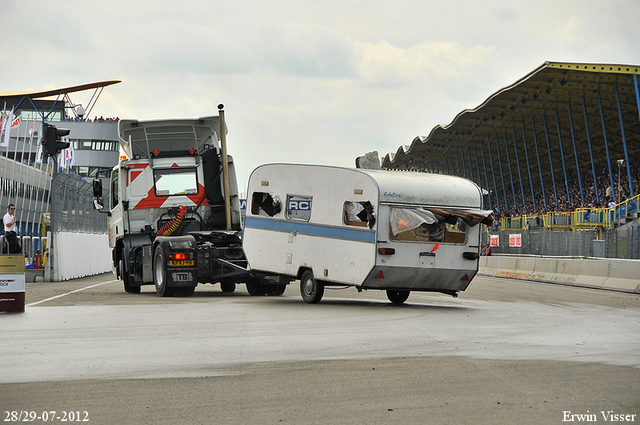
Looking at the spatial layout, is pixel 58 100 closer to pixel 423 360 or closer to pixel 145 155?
pixel 145 155

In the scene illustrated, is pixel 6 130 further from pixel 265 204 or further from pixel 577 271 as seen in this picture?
pixel 265 204

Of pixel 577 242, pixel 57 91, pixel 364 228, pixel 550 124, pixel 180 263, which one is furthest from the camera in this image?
pixel 57 91

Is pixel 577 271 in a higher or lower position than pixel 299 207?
lower

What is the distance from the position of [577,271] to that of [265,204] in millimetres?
15232

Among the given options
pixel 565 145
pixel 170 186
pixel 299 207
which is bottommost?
pixel 299 207

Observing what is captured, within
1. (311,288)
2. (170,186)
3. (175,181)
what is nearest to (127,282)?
(170,186)

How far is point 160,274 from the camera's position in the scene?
749 inches

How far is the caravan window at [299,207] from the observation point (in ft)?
56.0

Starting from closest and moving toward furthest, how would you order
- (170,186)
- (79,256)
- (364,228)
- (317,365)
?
(317,365) < (364,228) < (170,186) < (79,256)

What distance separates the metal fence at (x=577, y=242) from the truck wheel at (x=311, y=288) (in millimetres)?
14789

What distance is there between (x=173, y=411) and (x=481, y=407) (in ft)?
7.84

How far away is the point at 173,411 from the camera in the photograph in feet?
21.8

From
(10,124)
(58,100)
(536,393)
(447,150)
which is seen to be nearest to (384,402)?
(536,393)

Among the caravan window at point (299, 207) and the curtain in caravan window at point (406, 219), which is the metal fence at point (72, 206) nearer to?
the caravan window at point (299, 207)
